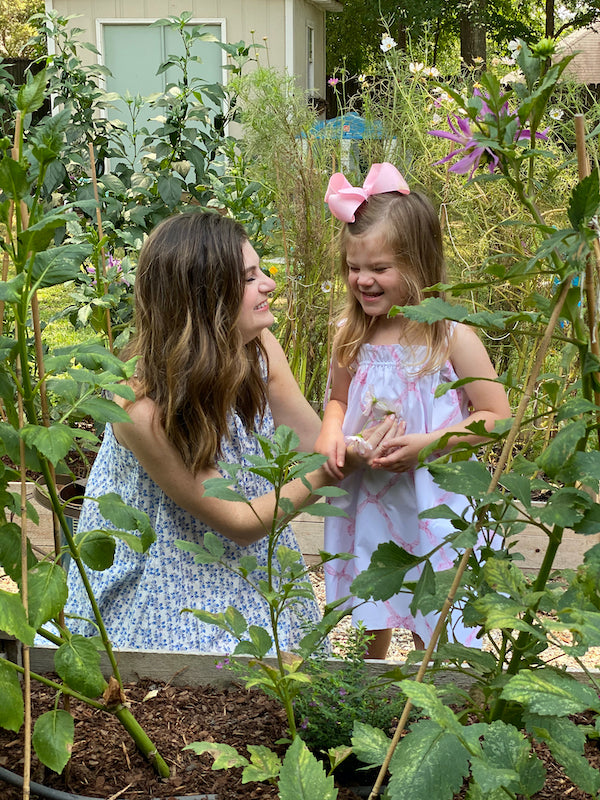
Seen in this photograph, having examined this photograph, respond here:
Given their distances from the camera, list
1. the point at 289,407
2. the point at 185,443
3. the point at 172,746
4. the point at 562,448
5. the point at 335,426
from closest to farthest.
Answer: the point at 562,448
the point at 172,746
the point at 185,443
the point at 335,426
the point at 289,407

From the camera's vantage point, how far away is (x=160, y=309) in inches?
79.4

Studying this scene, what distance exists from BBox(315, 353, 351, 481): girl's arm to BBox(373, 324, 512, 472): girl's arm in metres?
0.09

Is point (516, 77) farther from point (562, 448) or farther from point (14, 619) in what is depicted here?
point (14, 619)

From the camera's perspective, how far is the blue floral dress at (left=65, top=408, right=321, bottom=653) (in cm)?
201

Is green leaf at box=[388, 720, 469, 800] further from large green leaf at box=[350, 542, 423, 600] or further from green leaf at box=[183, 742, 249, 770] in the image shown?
green leaf at box=[183, 742, 249, 770]

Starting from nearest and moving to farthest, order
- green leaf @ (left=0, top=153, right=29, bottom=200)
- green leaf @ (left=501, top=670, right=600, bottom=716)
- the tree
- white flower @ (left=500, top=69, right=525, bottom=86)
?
green leaf @ (left=501, top=670, right=600, bottom=716) → green leaf @ (left=0, top=153, right=29, bottom=200) → white flower @ (left=500, top=69, right=525, bottom=86) → the tree

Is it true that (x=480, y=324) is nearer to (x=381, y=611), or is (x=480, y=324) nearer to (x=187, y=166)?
(x=381, y=611)

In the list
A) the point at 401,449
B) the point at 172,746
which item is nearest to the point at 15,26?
the point at 401,449

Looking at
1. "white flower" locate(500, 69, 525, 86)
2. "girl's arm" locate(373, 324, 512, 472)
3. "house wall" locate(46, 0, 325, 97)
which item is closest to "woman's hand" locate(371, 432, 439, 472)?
"girl's arm" locate(373, 324, 512, 472)

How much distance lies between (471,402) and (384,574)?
4.11 feet

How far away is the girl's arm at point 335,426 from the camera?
6.64 feet

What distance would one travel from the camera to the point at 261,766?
41.5 inches

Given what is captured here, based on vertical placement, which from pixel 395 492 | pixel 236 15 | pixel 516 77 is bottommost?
pixel 395 492

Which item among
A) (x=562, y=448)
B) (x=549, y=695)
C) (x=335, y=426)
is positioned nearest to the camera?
(x=549, y=695)
